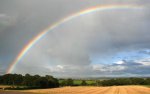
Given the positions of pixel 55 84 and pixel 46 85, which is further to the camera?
pixel 55 84

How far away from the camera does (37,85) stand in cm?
17112

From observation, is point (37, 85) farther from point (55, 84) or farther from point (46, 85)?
point (55, 84)

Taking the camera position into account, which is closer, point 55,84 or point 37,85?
point 37,85

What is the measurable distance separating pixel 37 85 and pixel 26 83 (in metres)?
17.0

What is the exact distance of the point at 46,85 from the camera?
174m

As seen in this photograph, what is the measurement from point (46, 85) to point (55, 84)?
15960 millimetres

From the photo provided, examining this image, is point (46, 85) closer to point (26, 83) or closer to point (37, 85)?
point (37, 85)

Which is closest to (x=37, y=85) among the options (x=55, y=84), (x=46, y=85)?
(x=46, y=85)

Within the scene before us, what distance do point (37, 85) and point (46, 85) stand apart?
6813 mm

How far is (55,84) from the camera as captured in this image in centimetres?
18950

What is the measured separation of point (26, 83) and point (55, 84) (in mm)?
22065

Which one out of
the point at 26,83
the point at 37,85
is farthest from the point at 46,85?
the point at 26,83

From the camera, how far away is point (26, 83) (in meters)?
185
